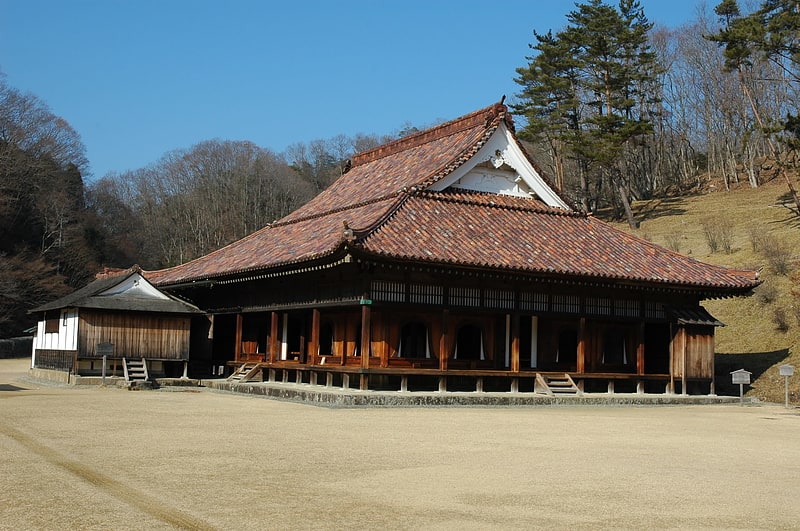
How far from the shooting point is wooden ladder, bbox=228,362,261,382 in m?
24.9

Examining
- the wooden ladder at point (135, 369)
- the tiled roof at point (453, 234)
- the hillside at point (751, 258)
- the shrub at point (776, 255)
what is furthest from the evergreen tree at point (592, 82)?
the wooden ladder at point (135, 369)

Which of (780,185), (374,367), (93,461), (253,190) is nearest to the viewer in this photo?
(93,461)

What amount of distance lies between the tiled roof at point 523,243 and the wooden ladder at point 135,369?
30.6ft

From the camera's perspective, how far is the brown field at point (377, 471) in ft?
23.3

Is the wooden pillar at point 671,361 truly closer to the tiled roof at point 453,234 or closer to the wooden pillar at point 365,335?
the tiled roof at point 453,234

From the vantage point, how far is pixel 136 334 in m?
25.6

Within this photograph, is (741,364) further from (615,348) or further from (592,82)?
(592,82)

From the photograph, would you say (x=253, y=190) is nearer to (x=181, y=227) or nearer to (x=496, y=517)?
(x=181, y=227)

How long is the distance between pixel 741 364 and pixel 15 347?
3745cm

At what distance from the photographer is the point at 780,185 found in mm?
58750

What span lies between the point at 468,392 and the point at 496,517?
14.7 meters

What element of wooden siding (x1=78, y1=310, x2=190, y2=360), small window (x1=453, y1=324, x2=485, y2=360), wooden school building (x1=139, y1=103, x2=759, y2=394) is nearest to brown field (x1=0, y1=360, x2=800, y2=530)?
wooden school building (x1=139, y1=103, x2=759, y2=394)

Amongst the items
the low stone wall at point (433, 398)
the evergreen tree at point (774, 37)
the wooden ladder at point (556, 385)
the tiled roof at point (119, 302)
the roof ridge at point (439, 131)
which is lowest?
the low stone wall at point (433, 398)

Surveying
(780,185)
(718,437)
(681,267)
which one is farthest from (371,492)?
(780,185)
